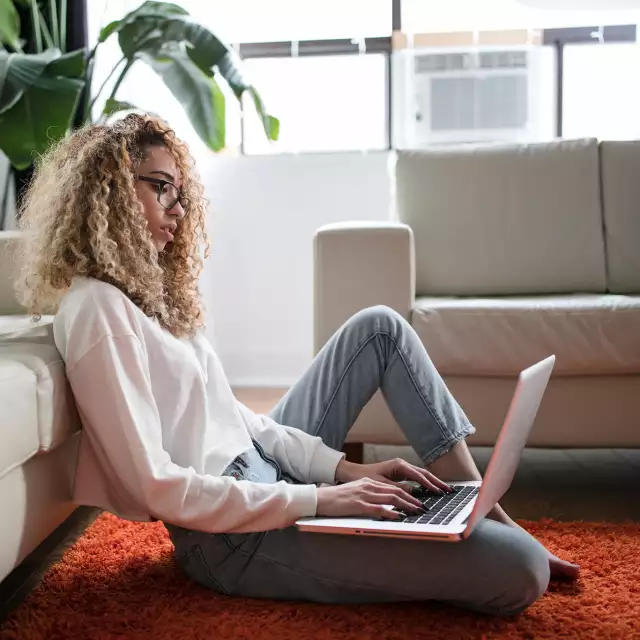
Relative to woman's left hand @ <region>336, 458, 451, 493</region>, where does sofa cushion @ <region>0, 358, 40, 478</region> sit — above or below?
above

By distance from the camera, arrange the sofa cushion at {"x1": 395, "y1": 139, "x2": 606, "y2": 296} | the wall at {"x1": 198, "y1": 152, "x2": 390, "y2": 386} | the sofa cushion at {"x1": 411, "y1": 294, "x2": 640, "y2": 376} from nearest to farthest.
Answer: the sofa cushion at {"x1": 411, "y1": 294, "x2": 640, "y2": 376} < the sofa cushion at {"x1": 395, "y1": 139, "x2": 606, "y2": 296} < the wall at {"x1": 198, "y1": 152, "x2": 390, "y2": 386}

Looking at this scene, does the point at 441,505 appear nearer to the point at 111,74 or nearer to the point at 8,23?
the point at 111,74

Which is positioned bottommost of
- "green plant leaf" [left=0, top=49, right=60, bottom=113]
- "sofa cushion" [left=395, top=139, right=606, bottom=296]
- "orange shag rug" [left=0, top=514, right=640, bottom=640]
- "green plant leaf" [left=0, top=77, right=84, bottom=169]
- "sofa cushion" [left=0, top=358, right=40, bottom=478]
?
"orange shag rug" [left=0, top=514, right=640, bottom=640]

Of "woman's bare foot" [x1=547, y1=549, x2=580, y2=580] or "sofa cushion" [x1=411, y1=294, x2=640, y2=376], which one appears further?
"sofa cushion" [x1=411, y1=294, x2=640, y2=376]

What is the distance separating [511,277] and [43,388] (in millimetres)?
1623

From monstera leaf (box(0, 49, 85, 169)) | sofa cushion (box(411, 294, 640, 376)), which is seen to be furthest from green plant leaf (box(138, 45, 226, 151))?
sofa cushion (box(411, 294, 640, 376))

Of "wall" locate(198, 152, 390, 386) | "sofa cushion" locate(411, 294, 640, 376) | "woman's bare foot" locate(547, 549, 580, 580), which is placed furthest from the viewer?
"wall" locate(198, 152, 390, 386)

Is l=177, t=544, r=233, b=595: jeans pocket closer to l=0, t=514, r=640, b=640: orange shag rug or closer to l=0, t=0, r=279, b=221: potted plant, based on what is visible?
Answer: l=0, t=514, r=640, b=640: orange shag rug

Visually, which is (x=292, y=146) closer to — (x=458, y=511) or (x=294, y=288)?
(x=294, y=288)

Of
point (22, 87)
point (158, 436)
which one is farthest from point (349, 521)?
point (22, 87)

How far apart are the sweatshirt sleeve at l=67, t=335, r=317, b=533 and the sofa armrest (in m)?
0.95

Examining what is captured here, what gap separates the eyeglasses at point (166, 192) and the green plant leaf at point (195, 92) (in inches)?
63.7

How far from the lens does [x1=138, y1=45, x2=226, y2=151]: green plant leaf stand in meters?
2.81

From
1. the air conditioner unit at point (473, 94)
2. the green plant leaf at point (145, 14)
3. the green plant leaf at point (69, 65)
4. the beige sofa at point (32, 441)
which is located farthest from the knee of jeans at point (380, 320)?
the air conditioner unit at point (473, 94)
